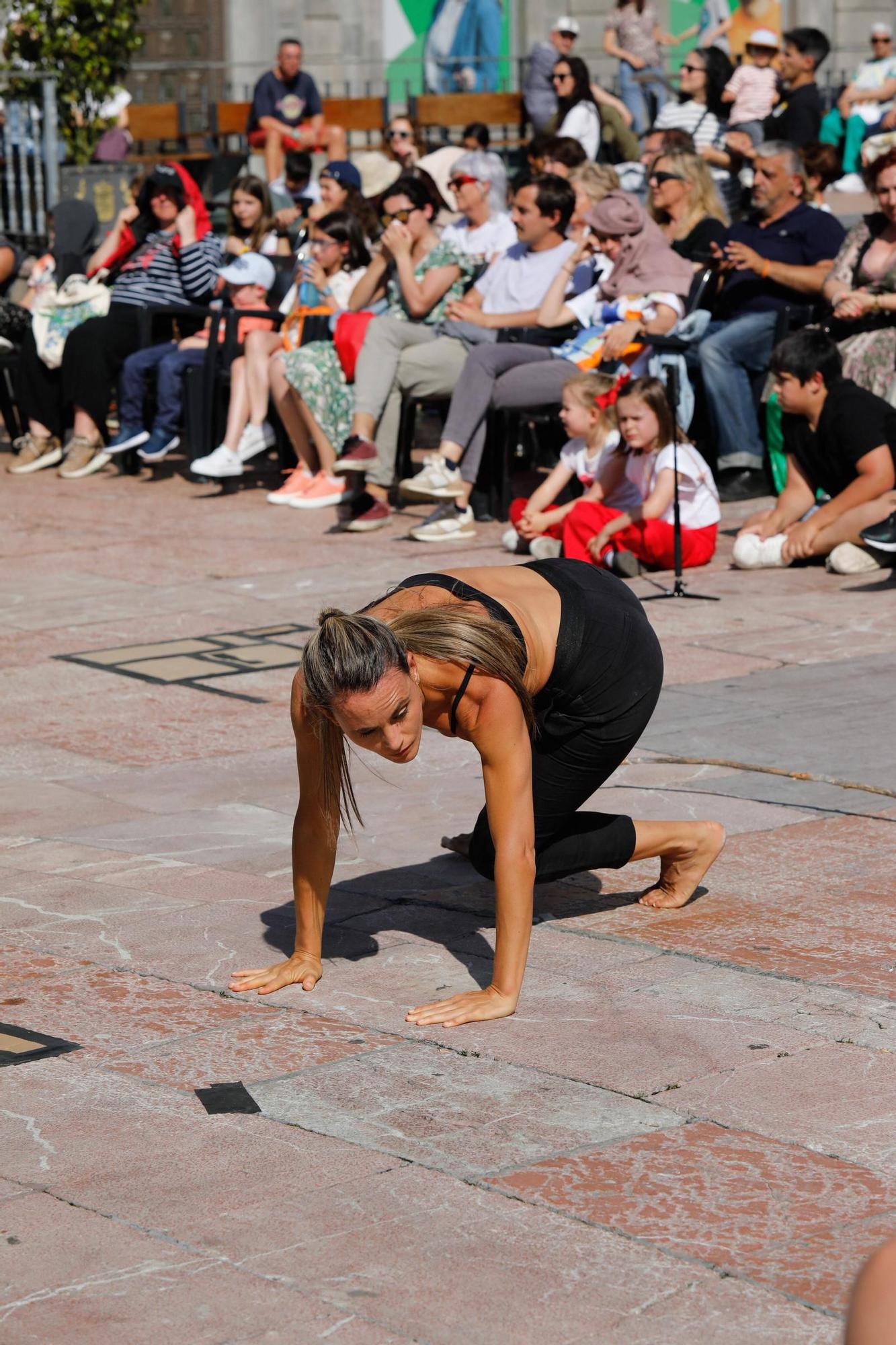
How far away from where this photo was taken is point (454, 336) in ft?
33.8

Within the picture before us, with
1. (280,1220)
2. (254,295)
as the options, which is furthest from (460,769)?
(254,295)

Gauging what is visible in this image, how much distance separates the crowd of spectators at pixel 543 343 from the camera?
8586 mm

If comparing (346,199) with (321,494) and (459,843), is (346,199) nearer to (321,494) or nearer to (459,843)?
(321,494)

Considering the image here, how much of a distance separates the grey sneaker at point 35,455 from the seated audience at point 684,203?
4086 millimetres

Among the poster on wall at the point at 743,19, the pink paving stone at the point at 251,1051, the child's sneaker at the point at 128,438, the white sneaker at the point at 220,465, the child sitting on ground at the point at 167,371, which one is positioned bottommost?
the pink paving stone at the point at 251,1051

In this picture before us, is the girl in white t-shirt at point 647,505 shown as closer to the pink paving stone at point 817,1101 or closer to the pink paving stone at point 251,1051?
the pink paving stone at point 251,1051

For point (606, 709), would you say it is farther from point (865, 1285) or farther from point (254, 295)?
point (254, 295)

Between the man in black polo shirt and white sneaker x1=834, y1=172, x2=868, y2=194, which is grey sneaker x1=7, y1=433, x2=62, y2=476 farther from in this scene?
white sneaker x1=834, y1=172, x2=868, y2=194

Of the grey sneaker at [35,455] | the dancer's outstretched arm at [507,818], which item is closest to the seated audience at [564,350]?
the grey sneaker at [35,455]

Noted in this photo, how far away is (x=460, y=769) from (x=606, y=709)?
173cm

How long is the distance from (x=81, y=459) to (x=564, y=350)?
3556 mm

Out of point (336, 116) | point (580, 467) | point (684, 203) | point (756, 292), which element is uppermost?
point (336, 116)

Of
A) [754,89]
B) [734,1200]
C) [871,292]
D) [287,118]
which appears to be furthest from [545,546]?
[287,118]

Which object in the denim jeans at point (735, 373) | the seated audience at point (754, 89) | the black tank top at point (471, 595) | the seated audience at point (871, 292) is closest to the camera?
the black tank top at point (471, 595)
